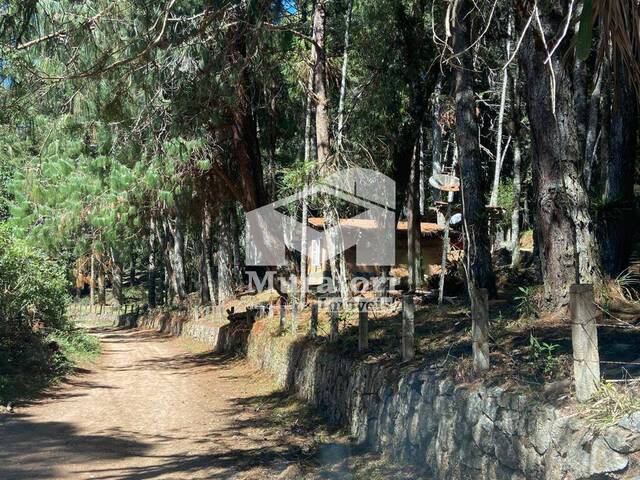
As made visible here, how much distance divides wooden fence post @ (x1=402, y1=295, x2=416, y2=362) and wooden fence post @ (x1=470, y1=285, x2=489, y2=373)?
1.71 meters

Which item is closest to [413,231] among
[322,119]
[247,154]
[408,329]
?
[247,154]

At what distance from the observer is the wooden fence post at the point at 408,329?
27.5 feet

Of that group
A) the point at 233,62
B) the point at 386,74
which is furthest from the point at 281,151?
the point at 233,62

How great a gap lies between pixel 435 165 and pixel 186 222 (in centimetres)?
867

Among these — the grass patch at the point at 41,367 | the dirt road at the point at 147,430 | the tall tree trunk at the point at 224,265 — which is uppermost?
the tall tree trunk at the point at 224,265

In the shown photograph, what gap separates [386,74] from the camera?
18.1 metres

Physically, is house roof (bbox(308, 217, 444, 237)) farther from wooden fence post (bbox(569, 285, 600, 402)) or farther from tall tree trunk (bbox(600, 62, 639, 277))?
wooden fence post (bbox(569, 285, 600, 402))

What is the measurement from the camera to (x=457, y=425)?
645cm

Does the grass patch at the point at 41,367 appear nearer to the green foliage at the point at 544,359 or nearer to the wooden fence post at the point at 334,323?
the wooden fence post at the point at 334,323

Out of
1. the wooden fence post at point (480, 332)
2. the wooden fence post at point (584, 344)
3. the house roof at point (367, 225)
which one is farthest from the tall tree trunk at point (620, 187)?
the house roof at point (367, 225)

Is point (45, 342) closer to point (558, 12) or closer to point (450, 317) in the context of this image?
point (450, 317)

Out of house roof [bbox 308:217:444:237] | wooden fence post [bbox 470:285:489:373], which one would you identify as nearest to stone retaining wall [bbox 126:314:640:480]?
wooden fence post [bbox 470:285:489:373]

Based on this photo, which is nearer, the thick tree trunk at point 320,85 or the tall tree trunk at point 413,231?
the thick tree trunk at point 320,85

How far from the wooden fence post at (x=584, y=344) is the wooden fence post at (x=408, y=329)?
3444 millimetres
